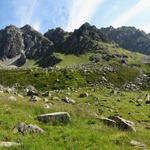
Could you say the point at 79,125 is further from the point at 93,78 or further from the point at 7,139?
the point at 93,78

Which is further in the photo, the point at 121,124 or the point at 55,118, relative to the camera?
the point at 121,124

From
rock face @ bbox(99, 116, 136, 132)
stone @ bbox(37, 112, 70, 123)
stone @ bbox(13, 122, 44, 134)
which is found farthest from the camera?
rock face @ bbox(99, 116, 136, 132)

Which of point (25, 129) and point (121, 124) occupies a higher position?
point (25, 129)

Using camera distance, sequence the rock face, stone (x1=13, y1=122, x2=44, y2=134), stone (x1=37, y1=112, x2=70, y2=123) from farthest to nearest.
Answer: the rock face → stone (x1=37, y1=112, x2=70, y2=123) → stone (x1=13, y1=122, x2=44, y2=134)

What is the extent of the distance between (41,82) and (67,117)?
24429 mm

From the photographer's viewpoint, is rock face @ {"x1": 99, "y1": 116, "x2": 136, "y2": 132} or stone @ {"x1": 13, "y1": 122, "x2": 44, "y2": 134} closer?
stone @ {"x1": 13, "y1": 122, "x2": 44, "y2": 134}

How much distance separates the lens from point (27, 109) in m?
11.1

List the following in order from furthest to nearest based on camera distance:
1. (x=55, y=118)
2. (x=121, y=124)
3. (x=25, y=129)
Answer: (x=121, y=124), (x=55, y=118), (x=25, y=129)

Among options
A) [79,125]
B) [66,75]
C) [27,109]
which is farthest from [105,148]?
[66,75]

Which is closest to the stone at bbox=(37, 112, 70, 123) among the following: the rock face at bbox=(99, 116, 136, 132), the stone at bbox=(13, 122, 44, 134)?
the stone at bbox=(13, 122, 44, 134)

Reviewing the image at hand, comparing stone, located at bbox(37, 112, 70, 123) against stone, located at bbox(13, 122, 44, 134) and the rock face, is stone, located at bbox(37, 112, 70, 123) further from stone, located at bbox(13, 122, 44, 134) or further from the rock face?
the rock face

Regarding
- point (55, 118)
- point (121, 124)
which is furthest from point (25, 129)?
point (121, 124)

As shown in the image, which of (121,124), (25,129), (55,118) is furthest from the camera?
(121,124)

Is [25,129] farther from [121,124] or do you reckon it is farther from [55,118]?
[121,124]
